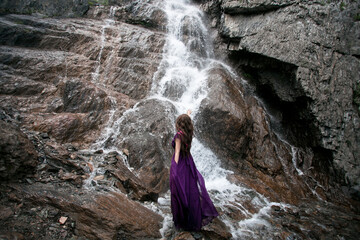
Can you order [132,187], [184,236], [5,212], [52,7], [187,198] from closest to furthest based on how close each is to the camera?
[5,212]
[184,236]
[187,198]
[132,187]
[52,7]

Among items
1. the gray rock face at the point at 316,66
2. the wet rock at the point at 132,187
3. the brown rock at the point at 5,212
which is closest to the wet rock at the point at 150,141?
the wet rock at the point at 132,187

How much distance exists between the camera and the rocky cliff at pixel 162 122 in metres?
3.85

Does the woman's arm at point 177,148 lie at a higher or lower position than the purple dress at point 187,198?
higher

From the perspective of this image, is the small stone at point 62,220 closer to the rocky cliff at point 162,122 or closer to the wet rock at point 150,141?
the rocky cliff at point 162,122

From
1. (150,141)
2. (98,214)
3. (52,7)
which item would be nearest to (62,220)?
(98,214)

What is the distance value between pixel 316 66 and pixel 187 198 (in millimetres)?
9164

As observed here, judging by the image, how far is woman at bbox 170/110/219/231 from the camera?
355cm

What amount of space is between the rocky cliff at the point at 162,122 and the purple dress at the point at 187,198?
0.83 ft

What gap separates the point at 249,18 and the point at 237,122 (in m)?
6.72

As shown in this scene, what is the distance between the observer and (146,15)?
47.7 feet

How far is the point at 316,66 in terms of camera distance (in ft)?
30.6

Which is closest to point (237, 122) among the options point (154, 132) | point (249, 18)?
point (154, 132)

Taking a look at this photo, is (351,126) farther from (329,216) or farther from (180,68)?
(180,68)

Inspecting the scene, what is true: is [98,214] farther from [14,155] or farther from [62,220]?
[14,155]
